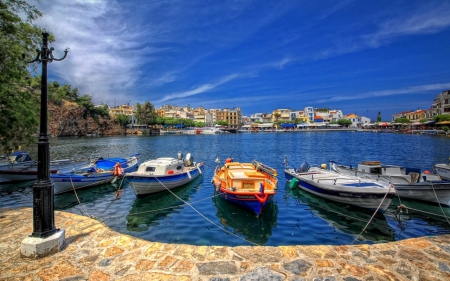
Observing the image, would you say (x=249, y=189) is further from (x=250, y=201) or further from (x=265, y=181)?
(x=265, y=181)

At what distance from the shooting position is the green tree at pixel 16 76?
9.74 metres

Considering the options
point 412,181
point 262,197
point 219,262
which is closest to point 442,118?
point 412,181

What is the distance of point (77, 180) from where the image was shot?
18.0 m

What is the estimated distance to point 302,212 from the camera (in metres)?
14.1

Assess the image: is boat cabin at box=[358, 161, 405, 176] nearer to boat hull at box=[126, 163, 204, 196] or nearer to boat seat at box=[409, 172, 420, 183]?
boat seat at box=[409, 172, 420, 183]

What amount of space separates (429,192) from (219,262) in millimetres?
14737

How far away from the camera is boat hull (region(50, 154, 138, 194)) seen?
17.1m

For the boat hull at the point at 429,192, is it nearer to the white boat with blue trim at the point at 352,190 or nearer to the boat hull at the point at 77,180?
the white boat with blue trim at the point at 352,190

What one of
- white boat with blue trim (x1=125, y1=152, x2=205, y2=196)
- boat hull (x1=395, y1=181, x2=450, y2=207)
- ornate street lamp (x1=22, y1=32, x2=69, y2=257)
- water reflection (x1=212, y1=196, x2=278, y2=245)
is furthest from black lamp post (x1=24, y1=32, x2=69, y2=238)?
boat hull (x1=395, y1=181, x2=450, y2=207)

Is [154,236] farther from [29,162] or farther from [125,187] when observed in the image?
[29,162]

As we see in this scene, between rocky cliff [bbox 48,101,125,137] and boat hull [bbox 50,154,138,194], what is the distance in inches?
3969

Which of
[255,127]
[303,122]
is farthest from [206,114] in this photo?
[303,122]

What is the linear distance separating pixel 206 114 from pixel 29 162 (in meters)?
175

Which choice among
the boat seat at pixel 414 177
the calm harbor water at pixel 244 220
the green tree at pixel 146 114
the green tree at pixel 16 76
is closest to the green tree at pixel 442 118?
the boat seat at pixel 414 177
